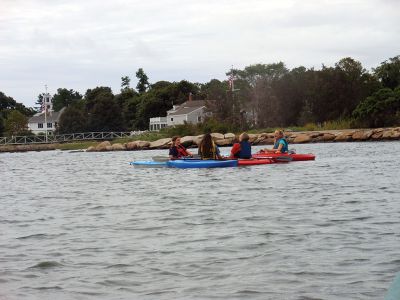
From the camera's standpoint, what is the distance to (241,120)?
71812 mm

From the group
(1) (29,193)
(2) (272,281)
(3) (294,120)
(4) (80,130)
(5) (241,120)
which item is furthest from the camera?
(4) (80,130)

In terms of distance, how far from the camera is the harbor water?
7.80 m

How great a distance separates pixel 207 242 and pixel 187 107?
8726 cm

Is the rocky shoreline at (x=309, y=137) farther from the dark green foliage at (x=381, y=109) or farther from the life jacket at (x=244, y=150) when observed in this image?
the life jacket at (x=244, y=150)

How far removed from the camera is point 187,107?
97375 mm

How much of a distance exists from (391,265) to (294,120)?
230 feet

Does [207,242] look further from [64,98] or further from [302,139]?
[64,98]

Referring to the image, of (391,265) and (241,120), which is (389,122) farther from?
(391,265)

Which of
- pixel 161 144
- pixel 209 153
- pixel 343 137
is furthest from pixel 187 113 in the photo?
pixel 209 153

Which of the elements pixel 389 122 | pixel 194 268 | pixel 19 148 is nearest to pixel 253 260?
pixel 194 268

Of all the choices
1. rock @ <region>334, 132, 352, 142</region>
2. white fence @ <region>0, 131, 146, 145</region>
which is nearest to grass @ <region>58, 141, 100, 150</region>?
white fence @ <region>0, 131, 146, 145</region>

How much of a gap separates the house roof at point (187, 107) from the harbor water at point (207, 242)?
76.0 metres

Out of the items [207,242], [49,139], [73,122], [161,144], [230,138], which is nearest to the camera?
[207,242]

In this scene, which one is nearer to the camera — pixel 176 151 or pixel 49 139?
pixel 176 151
